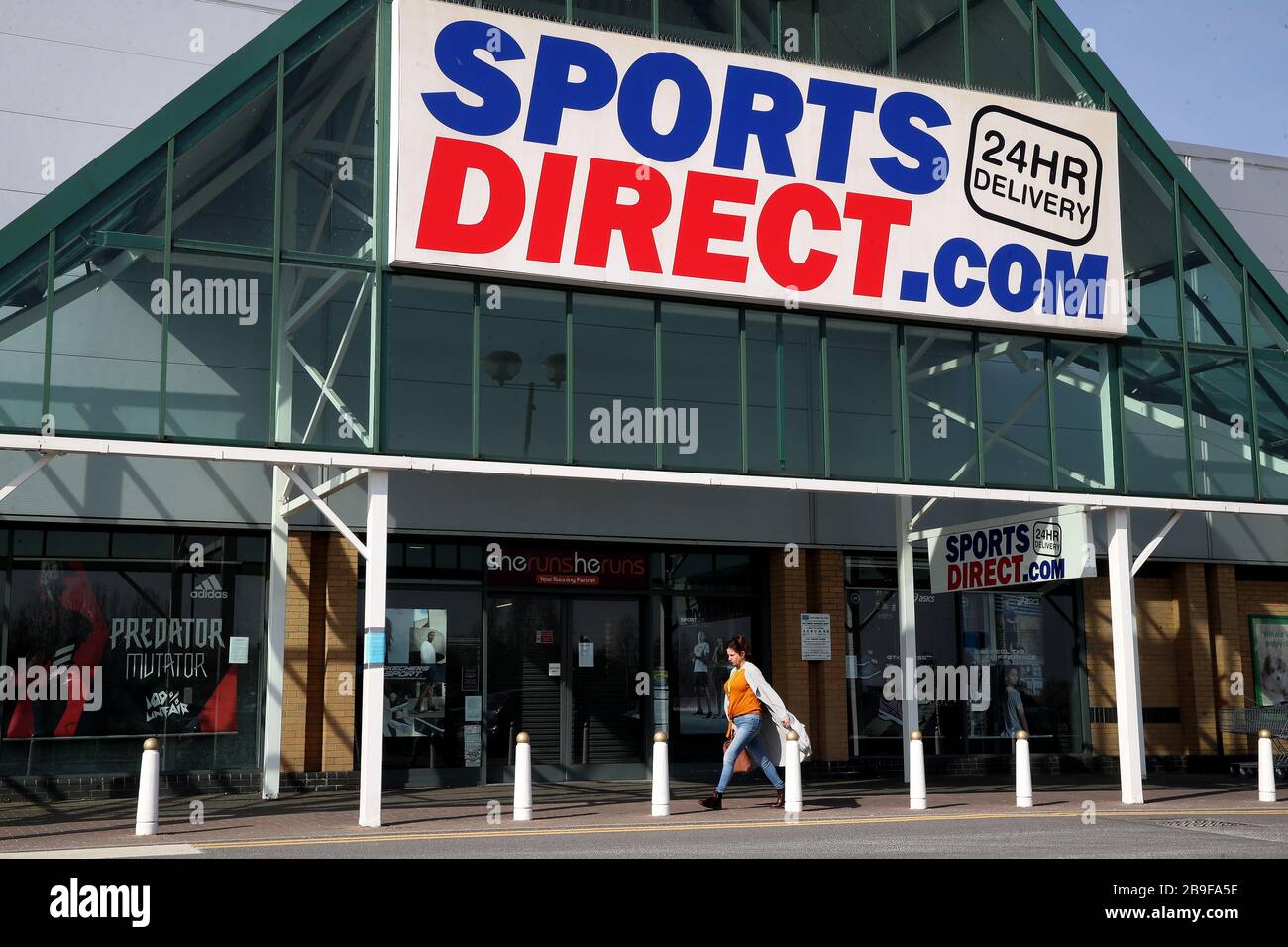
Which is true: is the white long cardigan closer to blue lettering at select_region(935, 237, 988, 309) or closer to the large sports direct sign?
the large sports direct sign

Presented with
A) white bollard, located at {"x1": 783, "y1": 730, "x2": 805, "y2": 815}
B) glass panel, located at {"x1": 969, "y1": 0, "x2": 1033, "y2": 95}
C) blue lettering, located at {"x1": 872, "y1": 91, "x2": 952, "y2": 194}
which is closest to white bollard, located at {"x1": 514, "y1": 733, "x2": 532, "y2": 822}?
white bollard, located at {"x1": 783, "y1": 730, "x2": 805, "y2": 815}

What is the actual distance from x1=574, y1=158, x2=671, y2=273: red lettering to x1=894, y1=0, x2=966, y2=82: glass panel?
14.6 ft

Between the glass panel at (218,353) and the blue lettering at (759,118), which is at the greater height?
the blue lettering at (759,118)

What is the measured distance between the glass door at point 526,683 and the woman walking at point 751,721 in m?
4.75

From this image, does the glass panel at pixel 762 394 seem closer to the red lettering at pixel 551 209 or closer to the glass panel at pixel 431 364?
the red lettering at pixel 551 209

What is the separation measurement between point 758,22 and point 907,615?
7923 millimetres

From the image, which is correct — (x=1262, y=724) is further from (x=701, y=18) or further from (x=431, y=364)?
(x=431, y=364)

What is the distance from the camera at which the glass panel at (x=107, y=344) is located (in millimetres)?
14049

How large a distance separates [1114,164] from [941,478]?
4.95 meters

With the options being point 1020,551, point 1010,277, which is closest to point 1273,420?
point 1010,277

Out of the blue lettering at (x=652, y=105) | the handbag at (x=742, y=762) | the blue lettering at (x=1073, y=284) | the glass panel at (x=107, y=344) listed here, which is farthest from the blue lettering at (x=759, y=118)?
the handbag at (x=742, y=762)

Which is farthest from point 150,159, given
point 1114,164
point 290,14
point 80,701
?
point 1114,164

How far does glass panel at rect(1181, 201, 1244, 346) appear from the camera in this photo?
Answer: 19.2 meters

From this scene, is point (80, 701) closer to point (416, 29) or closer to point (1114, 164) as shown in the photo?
point (416, 29)
